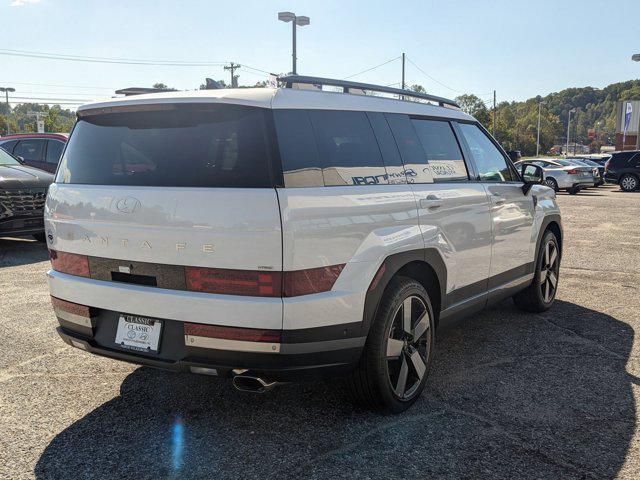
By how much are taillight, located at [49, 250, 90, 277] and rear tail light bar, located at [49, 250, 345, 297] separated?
75cm

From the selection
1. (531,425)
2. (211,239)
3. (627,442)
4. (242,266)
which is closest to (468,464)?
(531,425)

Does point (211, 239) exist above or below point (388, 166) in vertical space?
below

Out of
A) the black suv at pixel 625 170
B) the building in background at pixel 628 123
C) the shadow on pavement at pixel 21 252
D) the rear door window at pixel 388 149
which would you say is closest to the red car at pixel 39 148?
the shadow on pavement at pixel 21 252

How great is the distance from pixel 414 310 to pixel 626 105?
65555 mm

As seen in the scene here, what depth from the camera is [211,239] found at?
285 centimetres

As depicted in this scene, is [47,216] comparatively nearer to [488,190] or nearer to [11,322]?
[11,322]

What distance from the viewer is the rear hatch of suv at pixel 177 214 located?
2.81m

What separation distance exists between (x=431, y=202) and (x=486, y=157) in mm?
1325

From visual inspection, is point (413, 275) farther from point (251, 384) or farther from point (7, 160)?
point (7, 160)

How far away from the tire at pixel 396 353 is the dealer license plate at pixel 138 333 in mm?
1120

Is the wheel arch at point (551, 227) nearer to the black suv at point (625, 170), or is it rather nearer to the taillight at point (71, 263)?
the taillight at point (71, 263)

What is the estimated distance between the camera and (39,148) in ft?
40.8

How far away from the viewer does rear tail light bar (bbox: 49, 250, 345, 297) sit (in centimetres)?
280

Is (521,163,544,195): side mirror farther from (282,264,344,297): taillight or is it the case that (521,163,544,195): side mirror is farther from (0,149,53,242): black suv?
(0,149,53,242): black suv
